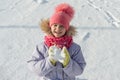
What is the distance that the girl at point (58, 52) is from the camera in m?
3.16

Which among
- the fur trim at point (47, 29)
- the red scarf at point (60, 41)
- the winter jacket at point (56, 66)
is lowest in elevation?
the winter jacket at point (56, 66)

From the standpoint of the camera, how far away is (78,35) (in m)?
5.50

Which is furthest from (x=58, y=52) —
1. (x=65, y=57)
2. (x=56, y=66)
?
(x=56, y=66)

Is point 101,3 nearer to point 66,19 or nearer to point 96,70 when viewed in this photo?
point 96,70

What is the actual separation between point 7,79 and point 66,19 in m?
1.53

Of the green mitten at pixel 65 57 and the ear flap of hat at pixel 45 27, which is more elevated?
the ear flap of hat at pixel 45 27

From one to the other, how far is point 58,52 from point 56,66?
18 cm

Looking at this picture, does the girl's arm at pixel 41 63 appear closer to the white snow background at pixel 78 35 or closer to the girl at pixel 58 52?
the girl at pixel 58 52

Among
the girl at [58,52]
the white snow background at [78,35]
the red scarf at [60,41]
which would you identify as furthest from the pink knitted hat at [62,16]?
the white snow background at [78,35]

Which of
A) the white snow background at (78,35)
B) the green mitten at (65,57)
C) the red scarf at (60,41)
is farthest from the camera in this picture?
the white snow background at (78,35)

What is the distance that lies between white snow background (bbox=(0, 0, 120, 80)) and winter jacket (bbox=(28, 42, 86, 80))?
1090mm

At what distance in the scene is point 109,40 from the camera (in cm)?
541

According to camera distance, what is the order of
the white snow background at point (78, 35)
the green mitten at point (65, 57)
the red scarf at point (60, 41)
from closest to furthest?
the green mitten at point (65, 57)
the red scarf at point (60, 41)
the white snow background at point (78, 35)

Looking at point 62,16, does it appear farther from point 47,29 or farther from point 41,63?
point 41,63
